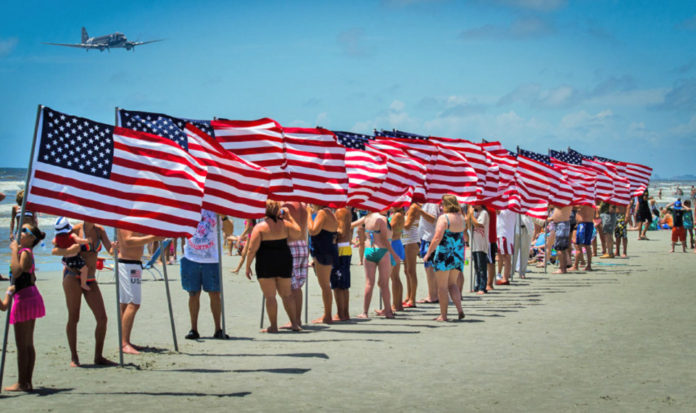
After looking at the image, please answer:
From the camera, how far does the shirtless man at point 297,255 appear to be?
38.7 feet

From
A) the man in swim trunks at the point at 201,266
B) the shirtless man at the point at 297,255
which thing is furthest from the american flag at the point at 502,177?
the man in swim trunks at the point at 201,266

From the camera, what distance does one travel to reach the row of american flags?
8.30 metres

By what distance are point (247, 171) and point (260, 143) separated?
5.20ft

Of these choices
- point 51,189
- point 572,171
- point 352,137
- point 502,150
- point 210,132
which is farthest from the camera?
point 572,171

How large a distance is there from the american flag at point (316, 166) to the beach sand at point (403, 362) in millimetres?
2060

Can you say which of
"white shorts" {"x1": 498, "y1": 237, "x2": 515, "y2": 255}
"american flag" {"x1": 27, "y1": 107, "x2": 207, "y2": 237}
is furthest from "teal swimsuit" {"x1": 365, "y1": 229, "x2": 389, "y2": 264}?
"white shorts" {"x1": 498, "y1": 237, "x2": 515, "y2": 255}

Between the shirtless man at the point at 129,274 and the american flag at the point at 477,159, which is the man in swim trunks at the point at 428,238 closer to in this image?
the american flag at the point at 477,159

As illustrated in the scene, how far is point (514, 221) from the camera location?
19.0 meters

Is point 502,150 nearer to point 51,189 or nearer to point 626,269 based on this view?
point 626,269

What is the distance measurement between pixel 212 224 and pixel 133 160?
2432 millimetres

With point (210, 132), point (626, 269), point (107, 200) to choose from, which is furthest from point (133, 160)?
point (626, 269)

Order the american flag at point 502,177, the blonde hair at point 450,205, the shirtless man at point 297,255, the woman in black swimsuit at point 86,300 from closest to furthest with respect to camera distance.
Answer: the woman in black swimsuit at point 86,300 < the shirtless man at point 297,255 < the blonde hair at point 450,205 < the american flag at point 502,177

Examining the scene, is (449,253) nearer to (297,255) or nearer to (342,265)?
(342,265)

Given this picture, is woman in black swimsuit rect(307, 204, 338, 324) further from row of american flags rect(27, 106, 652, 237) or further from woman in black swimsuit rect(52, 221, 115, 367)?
woman in black swimsuit rect(52, 221, 115, 367)
